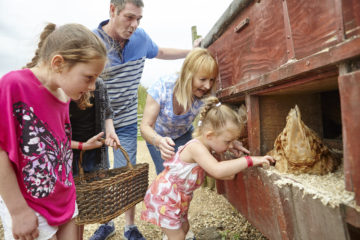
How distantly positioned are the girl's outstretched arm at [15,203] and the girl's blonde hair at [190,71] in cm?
132

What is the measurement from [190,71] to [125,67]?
845 mm

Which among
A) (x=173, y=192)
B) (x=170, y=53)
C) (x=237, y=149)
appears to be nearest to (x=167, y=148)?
(x=173, y=192)

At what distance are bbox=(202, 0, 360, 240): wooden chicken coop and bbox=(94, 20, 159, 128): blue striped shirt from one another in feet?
2.75

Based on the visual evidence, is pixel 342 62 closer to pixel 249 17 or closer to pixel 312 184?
pixel 312 184

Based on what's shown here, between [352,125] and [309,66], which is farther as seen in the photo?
[309,66]

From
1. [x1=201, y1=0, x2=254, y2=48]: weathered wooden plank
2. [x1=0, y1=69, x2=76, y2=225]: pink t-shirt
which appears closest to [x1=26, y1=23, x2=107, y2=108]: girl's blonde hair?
[x1=0, y1=69, x2=76, y2=225]: pink t-shirt

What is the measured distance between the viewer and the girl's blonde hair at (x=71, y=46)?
142 cm

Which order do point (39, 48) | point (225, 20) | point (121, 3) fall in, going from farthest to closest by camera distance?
point (121, 3)
point (225, 20)
point (39, 48)

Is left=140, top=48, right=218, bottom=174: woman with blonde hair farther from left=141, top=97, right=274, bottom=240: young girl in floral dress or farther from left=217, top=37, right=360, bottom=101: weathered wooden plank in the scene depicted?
left=217, top=37, right=360, bottom=101: weathered wooden plank

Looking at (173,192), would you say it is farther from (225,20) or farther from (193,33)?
(193,33)

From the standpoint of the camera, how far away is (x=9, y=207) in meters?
1.23

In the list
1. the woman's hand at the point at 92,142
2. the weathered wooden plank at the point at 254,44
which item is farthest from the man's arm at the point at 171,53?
the woman's hand at the point at 92,142

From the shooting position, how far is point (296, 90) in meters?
1.78

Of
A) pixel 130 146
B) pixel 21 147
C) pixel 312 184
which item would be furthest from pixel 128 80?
pixel 312 184
